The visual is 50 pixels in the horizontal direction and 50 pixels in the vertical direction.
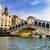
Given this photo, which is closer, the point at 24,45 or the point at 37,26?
the point at 24,45

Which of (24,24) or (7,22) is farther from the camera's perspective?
(7,22)

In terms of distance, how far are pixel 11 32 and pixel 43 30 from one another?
1334cm

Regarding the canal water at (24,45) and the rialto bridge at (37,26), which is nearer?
the canal water at (24,45)

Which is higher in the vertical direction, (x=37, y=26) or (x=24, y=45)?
(x=37, y=26)

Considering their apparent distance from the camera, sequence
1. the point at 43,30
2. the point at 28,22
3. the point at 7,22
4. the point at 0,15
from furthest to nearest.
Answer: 1. the point at 7,22
2. the point at 0,15
3. the point at 28,22
4. the point at 43,30

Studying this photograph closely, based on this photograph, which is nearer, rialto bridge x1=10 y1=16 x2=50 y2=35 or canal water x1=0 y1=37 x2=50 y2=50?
canal water x1=0 y1=37 x2=50 y2=50

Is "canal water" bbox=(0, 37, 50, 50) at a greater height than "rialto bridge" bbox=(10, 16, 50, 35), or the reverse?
"rialto bridge" bbox=(10, 16, 50, 35)

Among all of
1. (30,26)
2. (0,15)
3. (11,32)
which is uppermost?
(0,15)

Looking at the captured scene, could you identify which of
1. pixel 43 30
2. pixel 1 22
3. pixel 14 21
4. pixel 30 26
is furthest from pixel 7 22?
pixel 43 30

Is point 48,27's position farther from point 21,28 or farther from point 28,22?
point 21,28

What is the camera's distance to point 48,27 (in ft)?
126

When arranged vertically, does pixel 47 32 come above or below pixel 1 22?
below

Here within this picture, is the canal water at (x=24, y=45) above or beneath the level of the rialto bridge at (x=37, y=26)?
beneath

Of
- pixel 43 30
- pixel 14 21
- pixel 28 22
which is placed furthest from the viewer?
pixel 14 21
